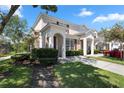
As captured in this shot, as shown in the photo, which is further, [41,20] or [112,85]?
[41,20]

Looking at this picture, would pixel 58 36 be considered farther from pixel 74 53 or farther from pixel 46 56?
pixel 46 56

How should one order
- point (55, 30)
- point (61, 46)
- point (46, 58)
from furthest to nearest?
point (61, 46), point (55, 30), point (46, 58)

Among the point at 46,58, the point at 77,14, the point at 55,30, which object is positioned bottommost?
the point at 46,58

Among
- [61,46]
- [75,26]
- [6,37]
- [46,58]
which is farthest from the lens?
[75,26]

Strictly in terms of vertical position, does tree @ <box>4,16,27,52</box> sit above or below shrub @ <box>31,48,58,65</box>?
above

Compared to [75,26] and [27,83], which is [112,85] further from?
[75,26]

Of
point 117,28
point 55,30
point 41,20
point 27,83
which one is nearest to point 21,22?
point 41,20

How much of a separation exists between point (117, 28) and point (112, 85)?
14.0 meters

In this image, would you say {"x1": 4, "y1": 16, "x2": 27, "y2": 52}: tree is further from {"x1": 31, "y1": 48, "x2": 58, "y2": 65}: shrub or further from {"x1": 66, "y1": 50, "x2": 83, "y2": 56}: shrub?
{"x1": 31, "y1": 48, "x2": 58, "y2": 65}: shrub

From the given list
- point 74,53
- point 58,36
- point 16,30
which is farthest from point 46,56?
point 74,53

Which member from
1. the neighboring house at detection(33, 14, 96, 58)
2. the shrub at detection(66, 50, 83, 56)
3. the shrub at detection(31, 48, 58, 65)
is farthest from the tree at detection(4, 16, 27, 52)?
the shrub at detection(31, 48, 58, 65)

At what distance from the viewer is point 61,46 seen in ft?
61.6

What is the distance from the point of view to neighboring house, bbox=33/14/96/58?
1683 cm

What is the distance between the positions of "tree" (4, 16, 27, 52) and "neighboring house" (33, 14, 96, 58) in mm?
1667
